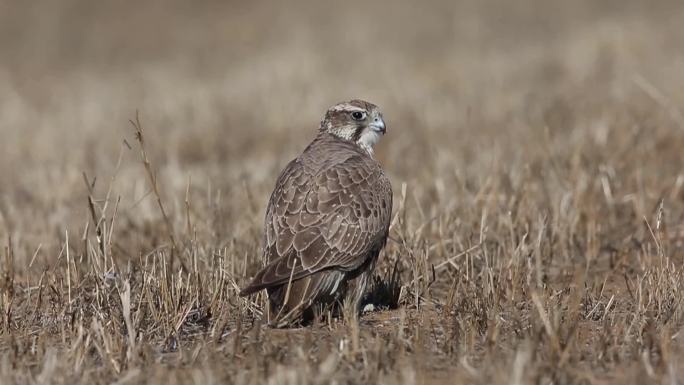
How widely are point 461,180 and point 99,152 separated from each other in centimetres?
621

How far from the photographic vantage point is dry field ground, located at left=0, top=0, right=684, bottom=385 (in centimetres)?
498

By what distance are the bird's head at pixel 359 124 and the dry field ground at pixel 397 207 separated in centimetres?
43

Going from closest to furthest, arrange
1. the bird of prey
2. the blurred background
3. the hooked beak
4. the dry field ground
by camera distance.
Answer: the dry field ground
the bird of prey
the hooked beak
the blurred background

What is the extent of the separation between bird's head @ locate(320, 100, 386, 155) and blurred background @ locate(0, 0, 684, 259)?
1109mm

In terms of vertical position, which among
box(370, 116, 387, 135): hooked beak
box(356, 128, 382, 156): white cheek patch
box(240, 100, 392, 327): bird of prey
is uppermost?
box(370, 116, 387, 135): hooked beak

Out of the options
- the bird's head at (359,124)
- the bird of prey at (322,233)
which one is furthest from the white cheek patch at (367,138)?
the bird of prey at (322,233)

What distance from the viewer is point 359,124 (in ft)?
22.7

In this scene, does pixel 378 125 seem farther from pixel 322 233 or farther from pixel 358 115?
pixel 322 233

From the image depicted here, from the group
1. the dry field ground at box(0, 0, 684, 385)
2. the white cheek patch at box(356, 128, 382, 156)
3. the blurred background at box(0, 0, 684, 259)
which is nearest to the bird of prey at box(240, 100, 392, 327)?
the dry field ground at box(0, 0, 684, 385)

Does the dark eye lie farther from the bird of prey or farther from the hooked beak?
the bird of prey

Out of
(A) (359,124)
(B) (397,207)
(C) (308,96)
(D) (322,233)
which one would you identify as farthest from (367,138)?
(C) (308,96)

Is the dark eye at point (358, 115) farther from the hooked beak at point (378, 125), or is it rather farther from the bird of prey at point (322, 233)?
the bird of prey at point (322, 233)

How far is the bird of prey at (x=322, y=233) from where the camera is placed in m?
5.72

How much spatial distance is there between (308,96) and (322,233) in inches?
394
